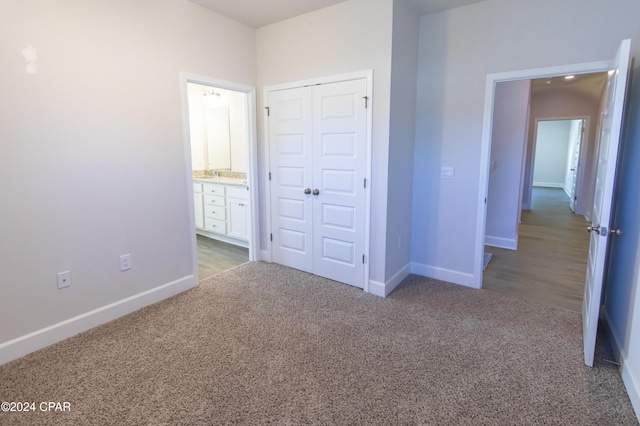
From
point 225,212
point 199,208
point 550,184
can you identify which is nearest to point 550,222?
point 225,212

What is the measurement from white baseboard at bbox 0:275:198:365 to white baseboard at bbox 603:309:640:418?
342 cm

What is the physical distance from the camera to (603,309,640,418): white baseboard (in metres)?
1.81

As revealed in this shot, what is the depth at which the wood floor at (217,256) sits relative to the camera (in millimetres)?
3998

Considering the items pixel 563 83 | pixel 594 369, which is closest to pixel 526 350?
pixel 594 369

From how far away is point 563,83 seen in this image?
6531 millimetres

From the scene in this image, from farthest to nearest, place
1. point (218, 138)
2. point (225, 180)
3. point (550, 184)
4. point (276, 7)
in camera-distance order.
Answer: point (550, 184) → point (218, 138) → point (225, 180) → point (276, 7)

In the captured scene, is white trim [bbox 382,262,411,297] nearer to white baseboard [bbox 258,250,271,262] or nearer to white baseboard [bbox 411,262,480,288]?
white baseboard [bbox 411,262,480,288]

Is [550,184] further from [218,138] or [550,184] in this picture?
[218,138]

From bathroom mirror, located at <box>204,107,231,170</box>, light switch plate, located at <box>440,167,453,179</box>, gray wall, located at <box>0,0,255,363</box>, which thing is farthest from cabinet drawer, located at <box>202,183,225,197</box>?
light switch plate, located at <box>440,167,453,179</box>

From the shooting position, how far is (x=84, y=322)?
2.60 metres

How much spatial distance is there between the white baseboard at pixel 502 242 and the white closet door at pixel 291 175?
2.86m

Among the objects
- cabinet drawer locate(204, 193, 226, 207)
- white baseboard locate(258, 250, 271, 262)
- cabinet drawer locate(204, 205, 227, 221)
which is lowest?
white baseboard locate(258, 250, 271, 262)

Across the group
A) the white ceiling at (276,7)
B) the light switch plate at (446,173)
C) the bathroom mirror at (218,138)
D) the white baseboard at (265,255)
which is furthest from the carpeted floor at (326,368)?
the bathroom mirror at (218,138)

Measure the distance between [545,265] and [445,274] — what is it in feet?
5.05
